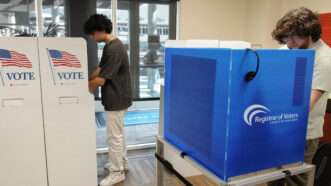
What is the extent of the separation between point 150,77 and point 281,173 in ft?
13.0

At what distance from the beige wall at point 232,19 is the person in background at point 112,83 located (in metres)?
1.45

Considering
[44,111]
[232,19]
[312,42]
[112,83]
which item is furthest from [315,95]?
[232,19]

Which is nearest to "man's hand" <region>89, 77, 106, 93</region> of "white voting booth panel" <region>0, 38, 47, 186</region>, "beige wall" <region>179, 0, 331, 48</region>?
"white voting booth panel" <region>0, 38, 47, 186</region>

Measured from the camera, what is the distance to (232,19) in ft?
13.7

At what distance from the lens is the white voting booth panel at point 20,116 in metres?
2.20

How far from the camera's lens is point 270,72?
969 mm

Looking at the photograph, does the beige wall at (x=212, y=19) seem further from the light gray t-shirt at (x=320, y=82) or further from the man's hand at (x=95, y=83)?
the light gray t-shirt at (x=320, y=82)

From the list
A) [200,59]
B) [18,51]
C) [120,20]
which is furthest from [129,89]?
[200,59]

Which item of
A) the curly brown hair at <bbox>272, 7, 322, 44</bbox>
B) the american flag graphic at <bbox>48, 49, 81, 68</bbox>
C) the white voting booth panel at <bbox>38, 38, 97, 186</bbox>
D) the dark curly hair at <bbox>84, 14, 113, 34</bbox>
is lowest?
the white voting booth panel at <bbox>38, 38, 97, 186</bbox>

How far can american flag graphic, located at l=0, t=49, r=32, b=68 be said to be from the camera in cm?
217

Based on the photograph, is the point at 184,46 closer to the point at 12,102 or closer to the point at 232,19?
the point at 12,102

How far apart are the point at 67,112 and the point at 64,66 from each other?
39 centimetres

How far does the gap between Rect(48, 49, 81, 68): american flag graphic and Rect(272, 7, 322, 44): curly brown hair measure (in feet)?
5.29

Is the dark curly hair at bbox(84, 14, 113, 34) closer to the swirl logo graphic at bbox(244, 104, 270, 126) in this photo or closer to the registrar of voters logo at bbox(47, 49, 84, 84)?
the registrar of voters logo at bbox(47, 49, 84, 84)
